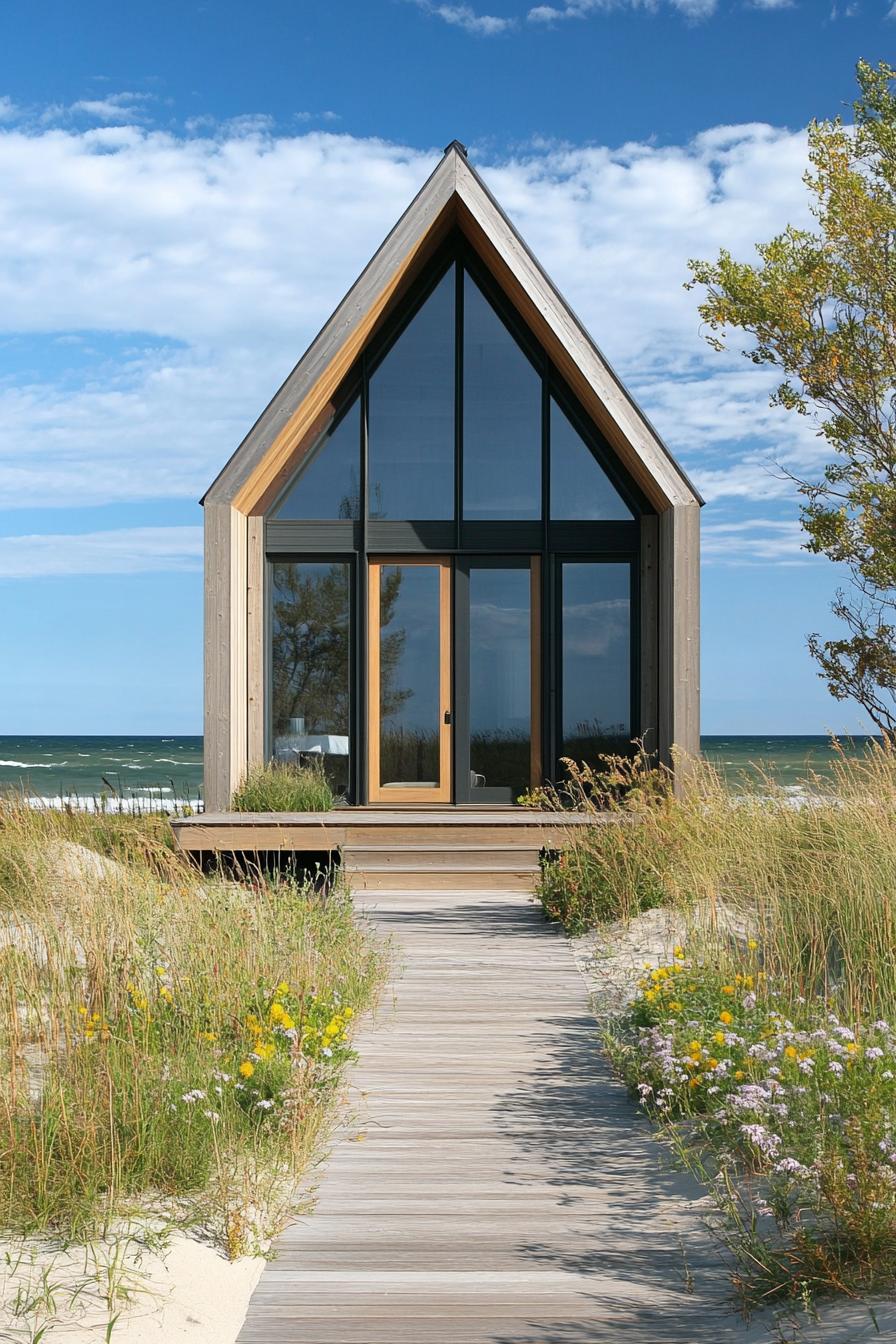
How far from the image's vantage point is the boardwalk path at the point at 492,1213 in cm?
279

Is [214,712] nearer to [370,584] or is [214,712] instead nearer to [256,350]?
[370,584]

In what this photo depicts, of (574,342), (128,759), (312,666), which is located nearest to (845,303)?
(574,342)

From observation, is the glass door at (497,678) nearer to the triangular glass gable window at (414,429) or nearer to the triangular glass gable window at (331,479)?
the triangular glass gable window at (414,429)

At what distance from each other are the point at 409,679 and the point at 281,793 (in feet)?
6.00

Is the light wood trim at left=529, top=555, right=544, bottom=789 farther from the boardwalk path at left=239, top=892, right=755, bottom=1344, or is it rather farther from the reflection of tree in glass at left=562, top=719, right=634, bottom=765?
the boardwalk path at left=239, top=892, right=755, bottom=1344

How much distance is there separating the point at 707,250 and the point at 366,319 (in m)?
3.30

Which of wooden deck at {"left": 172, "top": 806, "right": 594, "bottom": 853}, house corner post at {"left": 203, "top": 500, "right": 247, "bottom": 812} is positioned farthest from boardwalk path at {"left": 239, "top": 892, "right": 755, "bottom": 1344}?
house corner post at {"left": 203, "top": 500, "right": 247, "bottom": 812}

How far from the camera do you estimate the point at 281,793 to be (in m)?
10.7

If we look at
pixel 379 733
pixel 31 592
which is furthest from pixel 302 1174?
pixel 31 592

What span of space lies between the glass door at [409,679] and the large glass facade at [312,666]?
11.2 inches

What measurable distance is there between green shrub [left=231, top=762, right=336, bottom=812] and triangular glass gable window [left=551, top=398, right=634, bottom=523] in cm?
364

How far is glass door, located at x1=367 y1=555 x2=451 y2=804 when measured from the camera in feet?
37.9

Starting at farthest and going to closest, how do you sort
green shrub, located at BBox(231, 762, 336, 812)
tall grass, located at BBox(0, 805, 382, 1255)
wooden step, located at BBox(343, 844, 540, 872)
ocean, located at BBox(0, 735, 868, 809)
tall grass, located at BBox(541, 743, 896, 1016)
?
ocean, located at BBox(0, 735, 868, 809)
green shrub, located at BBox(231, 762, 336, 812)
wooden step, located at BBox(343, 844, 540, 872)
tall grass, located at BBox(541, 743, 896, 1016)
tall grass, located at BBox(0, 805, 382, 1255)

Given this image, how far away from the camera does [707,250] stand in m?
10.8
